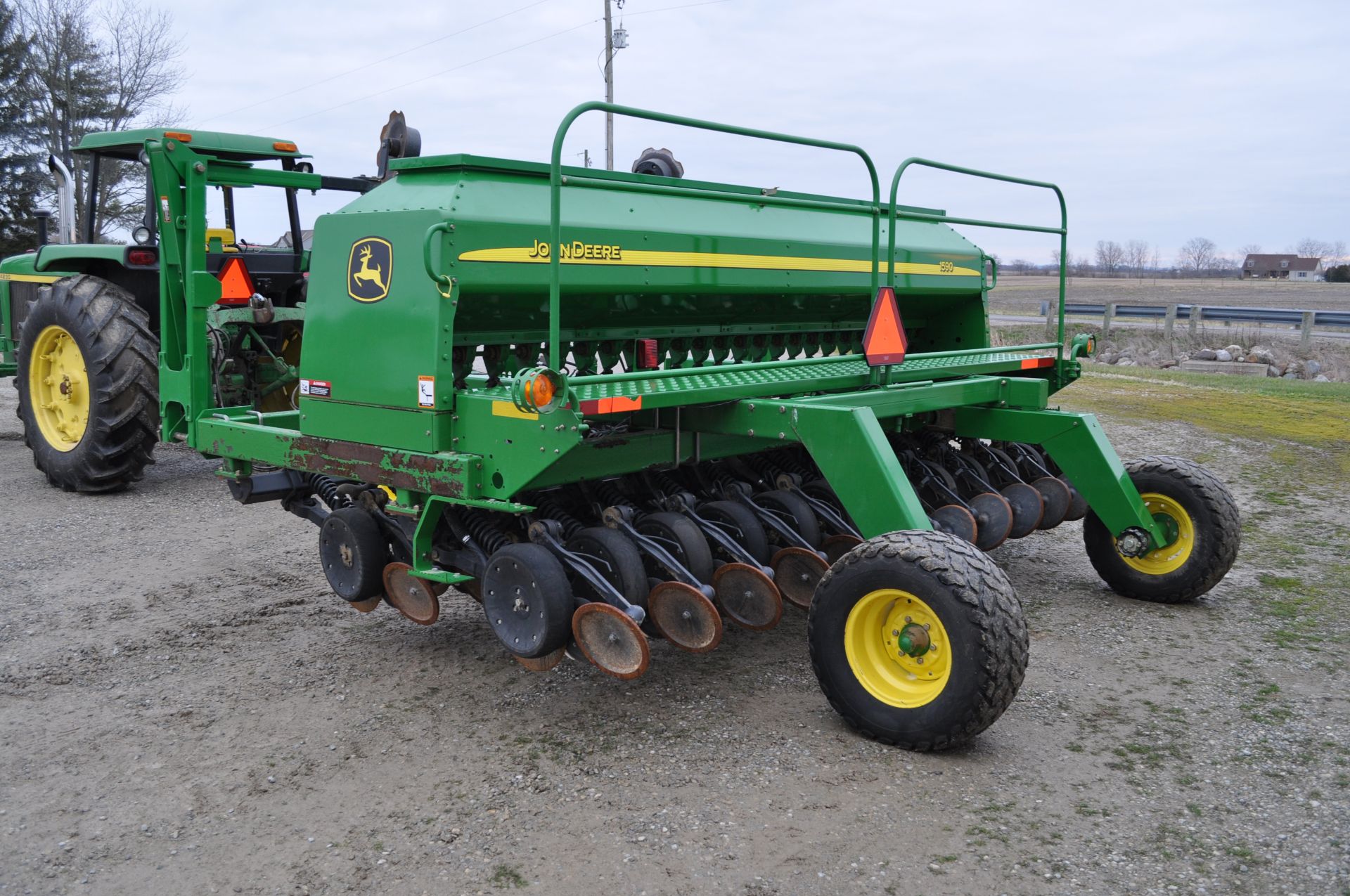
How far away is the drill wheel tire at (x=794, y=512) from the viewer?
14.9ft

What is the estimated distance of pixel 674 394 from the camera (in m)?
3.66

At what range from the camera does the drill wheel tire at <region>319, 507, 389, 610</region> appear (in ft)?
13.9

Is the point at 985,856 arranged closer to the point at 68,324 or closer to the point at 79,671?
the point at 79,671

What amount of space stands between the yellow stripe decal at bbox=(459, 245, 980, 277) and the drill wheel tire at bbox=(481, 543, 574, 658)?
1012 millimetres

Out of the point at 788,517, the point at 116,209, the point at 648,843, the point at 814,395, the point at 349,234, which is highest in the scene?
the point at 116,209

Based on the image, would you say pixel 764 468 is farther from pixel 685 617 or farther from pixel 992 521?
pixel 685 617

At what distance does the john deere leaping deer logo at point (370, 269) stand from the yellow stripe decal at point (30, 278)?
489cm

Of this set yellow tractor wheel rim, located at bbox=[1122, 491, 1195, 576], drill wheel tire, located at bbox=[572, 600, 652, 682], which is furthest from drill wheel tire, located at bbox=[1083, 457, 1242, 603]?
drill wheel tire, located at bbox=[572, 600, 652, 682]

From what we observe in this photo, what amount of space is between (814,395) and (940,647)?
1.32 m

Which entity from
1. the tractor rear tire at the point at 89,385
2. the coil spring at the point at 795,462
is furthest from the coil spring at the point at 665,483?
the tractor rear tire at the point at 89,385

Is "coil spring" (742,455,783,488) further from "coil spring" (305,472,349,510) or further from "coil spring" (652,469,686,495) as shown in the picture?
"coil spring" (305,472,349,510)

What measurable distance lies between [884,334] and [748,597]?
4.19 ft

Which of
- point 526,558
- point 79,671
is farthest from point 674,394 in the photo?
point 79,671

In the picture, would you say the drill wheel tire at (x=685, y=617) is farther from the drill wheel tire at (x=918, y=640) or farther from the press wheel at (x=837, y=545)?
the press wheel at (x=837, y=545)
